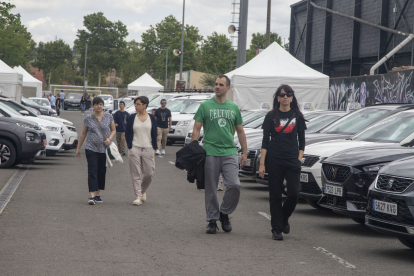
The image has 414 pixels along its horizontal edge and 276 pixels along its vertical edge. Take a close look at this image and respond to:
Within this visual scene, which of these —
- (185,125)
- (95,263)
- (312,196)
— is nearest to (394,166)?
(312,196)

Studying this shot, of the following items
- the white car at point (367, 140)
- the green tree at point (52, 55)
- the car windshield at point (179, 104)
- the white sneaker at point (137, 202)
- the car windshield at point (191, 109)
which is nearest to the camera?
the white car at point (367, 140)

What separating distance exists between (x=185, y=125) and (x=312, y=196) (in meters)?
14.6

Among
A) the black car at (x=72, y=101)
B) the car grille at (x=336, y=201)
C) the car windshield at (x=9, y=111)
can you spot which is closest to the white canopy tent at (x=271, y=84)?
the car windshield at (x=9, y=111)

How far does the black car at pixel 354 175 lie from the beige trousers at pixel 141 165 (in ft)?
10.4

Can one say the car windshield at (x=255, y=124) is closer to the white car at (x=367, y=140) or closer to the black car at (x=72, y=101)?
the white car at (x=367, y=140)

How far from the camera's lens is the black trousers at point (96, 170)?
966cm

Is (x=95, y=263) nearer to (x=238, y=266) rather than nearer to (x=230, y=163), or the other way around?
(x=238, y=266)

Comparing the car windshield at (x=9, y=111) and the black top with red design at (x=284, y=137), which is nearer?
the black top with red design at (x=284, y=137)

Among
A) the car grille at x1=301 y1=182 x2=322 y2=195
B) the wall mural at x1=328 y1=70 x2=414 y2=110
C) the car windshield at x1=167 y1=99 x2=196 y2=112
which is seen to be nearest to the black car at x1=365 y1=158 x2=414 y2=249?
the car grille at x1=301 y1=182 x2=322 y2=195

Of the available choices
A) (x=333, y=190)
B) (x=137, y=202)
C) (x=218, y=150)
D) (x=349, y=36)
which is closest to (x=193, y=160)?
(x=218, y=150)

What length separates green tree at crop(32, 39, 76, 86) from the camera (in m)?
97.6

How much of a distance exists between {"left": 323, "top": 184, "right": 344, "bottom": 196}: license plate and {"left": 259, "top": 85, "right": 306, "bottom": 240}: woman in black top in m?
0.74

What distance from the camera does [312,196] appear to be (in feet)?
29.2

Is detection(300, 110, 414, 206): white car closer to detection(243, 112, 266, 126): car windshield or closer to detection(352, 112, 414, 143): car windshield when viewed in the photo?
detection(352, 112, 414, 143): car windshield
